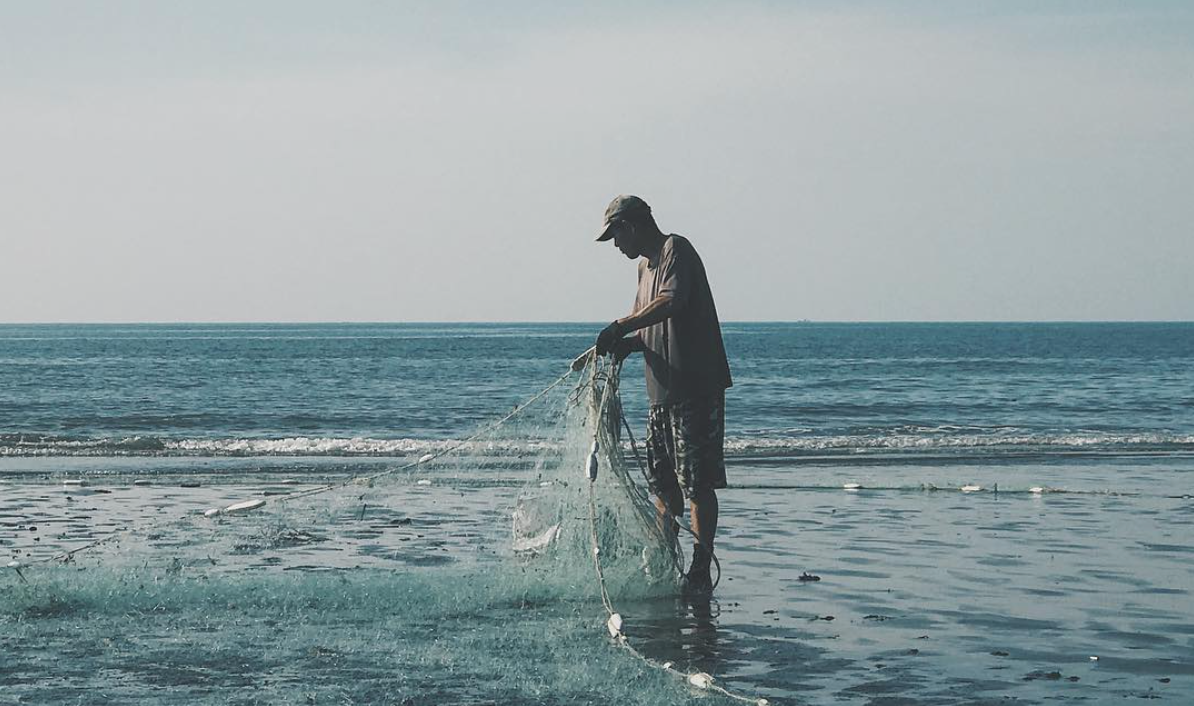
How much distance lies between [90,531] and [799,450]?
11884 millimetres

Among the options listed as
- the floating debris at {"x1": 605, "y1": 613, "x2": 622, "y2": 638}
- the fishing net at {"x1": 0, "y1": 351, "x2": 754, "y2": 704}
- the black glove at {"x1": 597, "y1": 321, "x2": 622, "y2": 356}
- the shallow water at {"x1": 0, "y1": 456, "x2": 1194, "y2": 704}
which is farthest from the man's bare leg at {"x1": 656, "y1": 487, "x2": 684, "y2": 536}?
the floating debris at {"x1": 605, "y1": 613, "x2": 622, "y2": 638}

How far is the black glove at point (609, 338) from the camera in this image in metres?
6.49

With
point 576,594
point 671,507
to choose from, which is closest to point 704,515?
point 671,507

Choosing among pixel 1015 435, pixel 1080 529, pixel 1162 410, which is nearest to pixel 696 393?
pixel 1080 529

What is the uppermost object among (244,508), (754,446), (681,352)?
(681,352)

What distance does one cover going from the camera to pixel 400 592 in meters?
6.37

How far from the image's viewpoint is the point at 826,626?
19.5 ft

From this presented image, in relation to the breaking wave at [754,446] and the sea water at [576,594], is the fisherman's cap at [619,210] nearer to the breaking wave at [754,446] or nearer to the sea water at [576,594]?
the sea water at [576,594]

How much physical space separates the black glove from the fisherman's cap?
50cm

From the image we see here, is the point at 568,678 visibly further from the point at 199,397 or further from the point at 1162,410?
the point at 199,397

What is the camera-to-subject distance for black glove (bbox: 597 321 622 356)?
649 cm

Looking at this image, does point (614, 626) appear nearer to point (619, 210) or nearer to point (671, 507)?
point (671, 507)

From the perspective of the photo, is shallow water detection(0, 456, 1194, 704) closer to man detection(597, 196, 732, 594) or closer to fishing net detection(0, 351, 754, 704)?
fishing net detection(0, 351, 754, 704)

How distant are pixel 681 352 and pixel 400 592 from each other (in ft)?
5.79
